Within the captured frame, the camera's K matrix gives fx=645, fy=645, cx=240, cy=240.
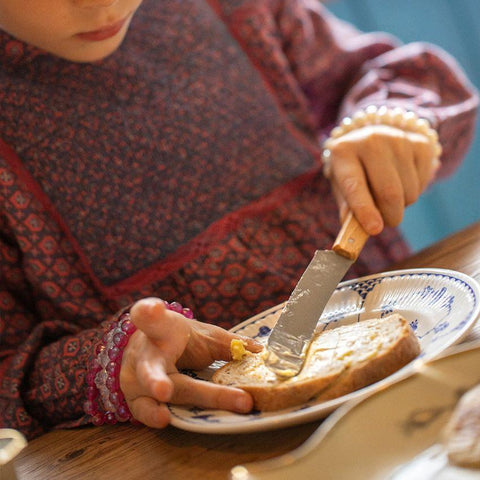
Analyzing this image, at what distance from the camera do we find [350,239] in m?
0.76

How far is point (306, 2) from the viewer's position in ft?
4.12

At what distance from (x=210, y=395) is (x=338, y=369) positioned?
121 mm

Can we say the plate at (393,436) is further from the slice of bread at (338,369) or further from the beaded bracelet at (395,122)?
the beaded bracelet at (395,122)

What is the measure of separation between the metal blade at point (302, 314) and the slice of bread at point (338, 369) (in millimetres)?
12

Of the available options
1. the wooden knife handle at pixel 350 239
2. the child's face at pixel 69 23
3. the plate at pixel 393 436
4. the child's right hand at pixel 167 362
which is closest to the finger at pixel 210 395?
the child's right hand at pixel 167 362

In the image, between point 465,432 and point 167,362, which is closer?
point 465,432

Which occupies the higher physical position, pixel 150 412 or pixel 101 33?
pixel 101 33

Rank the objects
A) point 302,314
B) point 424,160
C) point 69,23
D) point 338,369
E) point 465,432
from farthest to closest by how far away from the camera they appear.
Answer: point 424,160, point 69,23, point 302,314, point 338,369, point 465,432

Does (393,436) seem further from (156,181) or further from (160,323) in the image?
(156,181)

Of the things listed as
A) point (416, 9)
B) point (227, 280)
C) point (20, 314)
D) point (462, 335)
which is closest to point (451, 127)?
point (227, 280)

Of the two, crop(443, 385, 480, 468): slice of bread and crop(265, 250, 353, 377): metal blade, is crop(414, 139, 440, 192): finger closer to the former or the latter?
crop(265, 250, 353, 377): metal blade

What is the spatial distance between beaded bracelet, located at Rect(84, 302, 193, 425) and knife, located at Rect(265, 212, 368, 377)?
12 centimetres

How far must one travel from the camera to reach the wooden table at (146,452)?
562 mm

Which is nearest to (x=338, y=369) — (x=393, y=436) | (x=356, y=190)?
(x=393, y=436)
